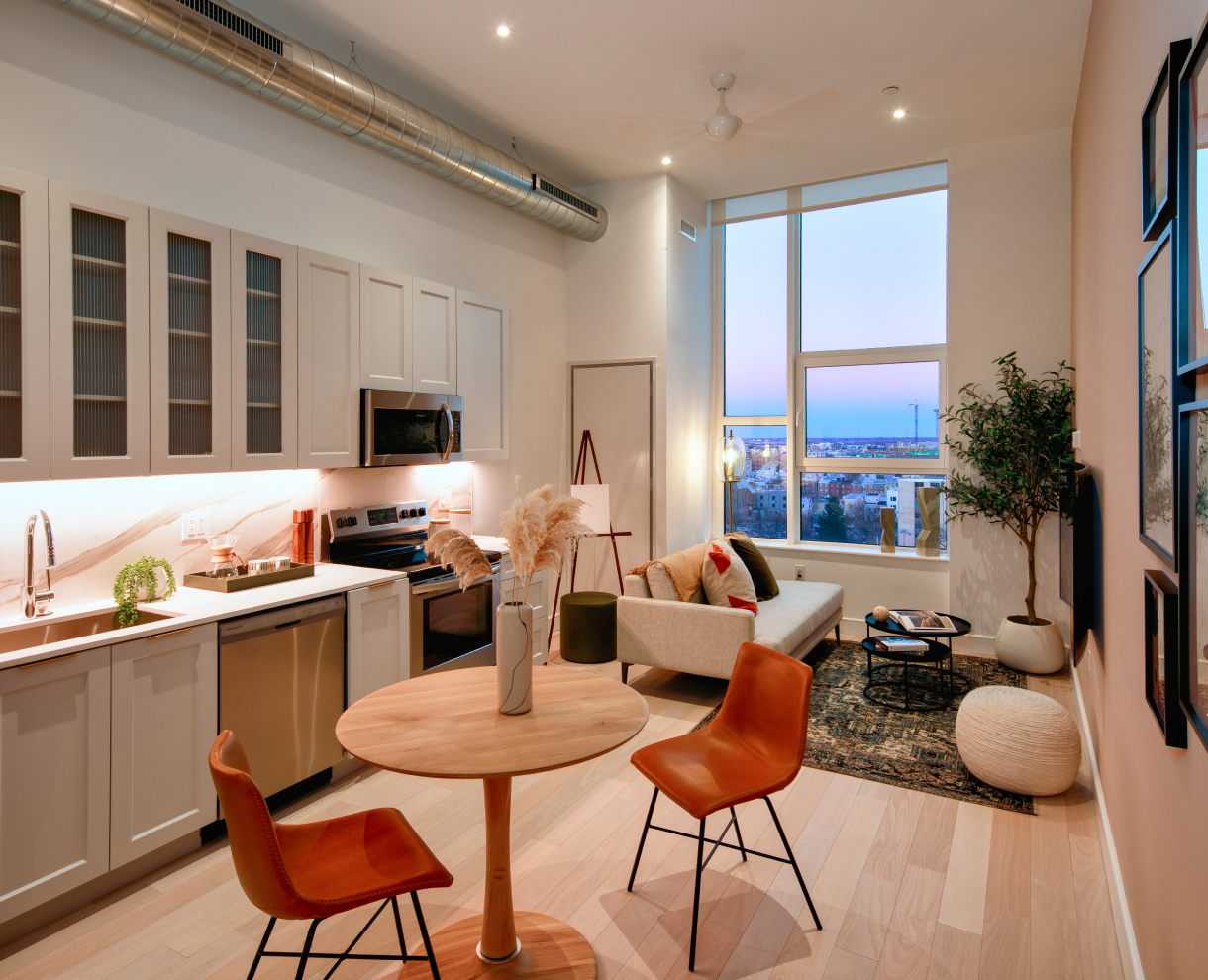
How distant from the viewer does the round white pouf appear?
3051mm

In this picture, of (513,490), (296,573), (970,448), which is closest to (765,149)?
(970,448)

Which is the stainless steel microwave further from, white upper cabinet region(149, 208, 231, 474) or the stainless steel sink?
the stainless steel sink

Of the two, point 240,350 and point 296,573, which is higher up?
point 240,350

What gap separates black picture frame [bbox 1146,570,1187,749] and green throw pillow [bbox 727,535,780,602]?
10.5 ft

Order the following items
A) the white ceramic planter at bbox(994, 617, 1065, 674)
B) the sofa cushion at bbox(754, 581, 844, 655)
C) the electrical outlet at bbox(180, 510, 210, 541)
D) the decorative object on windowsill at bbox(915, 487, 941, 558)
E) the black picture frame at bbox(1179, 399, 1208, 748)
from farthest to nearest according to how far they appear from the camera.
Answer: the decorative object on windowsill at bbox(915, 487, 941, 558)
the white ceramic planter at bbox(994, 617, 1065, 674)
the sofa cushion at bbox(754, 581, 844, 655)
the electrical outlet at bbox(180, 510, 210, 541)
the black picture frame at bbox(1179, 399, 1208, 748)

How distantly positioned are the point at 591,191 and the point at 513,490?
7.99 ft

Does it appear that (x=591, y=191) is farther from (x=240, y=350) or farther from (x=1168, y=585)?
(x=1168, y=585)

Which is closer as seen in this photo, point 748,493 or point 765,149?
point 765,149

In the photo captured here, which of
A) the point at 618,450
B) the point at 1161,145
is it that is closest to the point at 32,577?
the point at 1161,145

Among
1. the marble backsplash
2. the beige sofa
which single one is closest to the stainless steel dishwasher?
the marble backsplash

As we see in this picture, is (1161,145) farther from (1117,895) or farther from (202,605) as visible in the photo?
(202,605)

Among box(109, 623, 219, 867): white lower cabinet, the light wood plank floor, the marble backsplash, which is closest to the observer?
the light wood plank floor

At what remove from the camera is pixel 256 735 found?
2855 mm

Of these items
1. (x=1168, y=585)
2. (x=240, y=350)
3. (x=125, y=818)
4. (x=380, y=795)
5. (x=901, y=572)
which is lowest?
(x=380, y=795)
